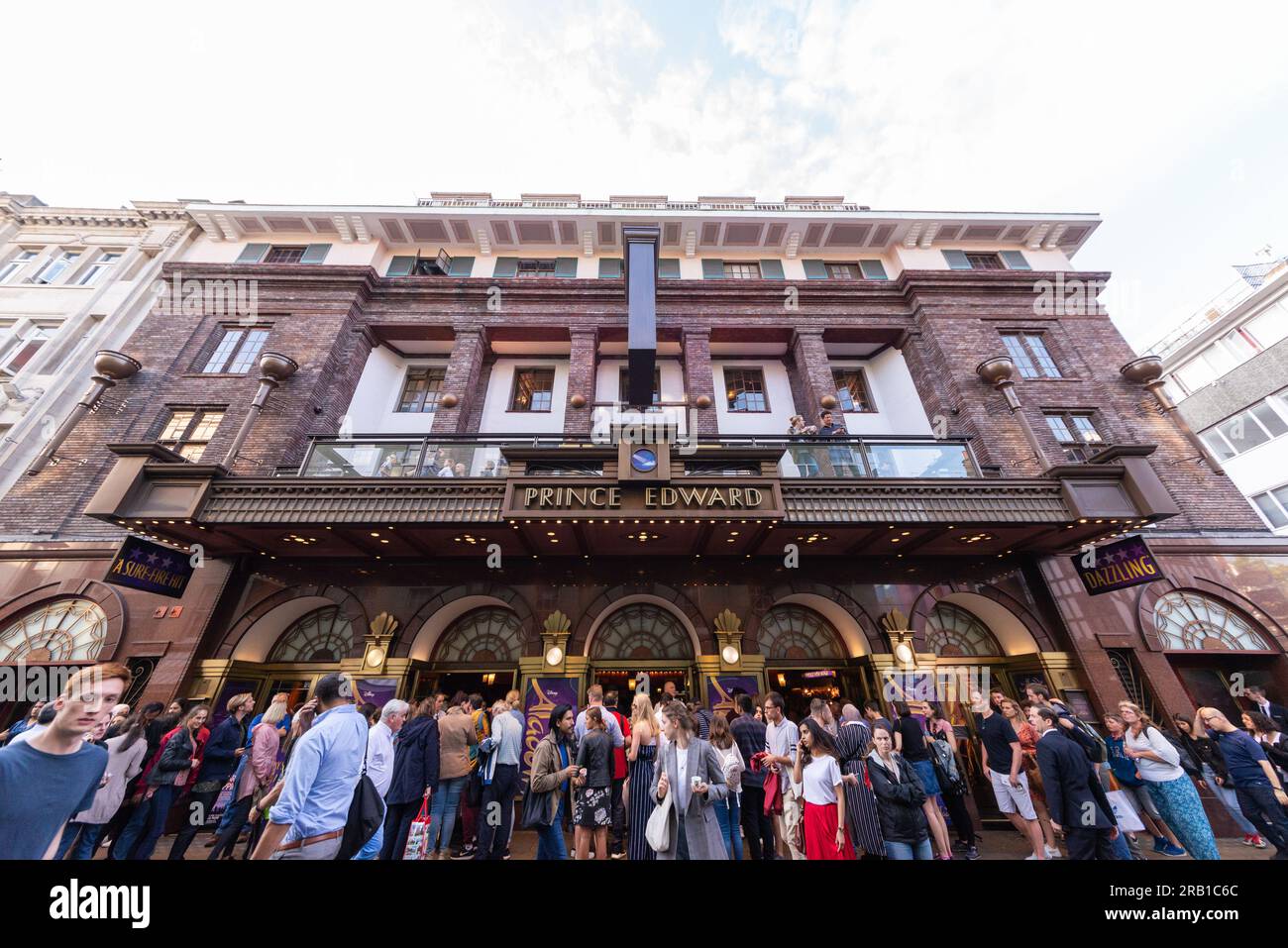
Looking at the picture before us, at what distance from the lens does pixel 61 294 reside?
16.3 meters

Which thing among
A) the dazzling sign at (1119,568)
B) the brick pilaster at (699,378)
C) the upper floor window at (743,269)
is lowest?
the dazzling sign at (1119,568)

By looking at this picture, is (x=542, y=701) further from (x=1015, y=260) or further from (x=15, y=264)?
(x=15, y=264)

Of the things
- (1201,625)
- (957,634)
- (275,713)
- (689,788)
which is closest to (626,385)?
(957,634)

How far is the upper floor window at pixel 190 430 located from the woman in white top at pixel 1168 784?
20901mm

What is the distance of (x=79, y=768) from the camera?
10.3ft

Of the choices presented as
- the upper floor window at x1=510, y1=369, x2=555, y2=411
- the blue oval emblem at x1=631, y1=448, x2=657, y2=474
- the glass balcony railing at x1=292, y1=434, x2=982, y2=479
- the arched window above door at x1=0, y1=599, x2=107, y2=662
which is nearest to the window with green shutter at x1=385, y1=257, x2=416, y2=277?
the upper floor window at x1=510, y1=369, x2=555, y2=411

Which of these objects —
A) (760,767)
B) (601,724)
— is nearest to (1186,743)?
(760,767)

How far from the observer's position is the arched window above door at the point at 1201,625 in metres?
10.6

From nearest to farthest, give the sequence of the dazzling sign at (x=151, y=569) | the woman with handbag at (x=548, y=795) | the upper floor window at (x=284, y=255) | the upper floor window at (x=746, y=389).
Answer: the woman with handbag at (x=548, y=795) → the dazzling sign at (x=151, y=569) → the upper floor window at (x=746, y=389) → the upper floor window at (x=284, y=255)

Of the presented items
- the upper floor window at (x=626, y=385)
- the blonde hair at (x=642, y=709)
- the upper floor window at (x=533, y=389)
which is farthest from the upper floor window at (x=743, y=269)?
the blonde hair at (x=642, y=709)

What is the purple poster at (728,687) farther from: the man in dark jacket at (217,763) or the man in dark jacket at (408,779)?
the man in dark jacket at (217,763)

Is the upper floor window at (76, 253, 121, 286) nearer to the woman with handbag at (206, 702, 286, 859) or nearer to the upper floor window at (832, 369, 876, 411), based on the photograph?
the woman with handbag at (206, 702, 286, 859)

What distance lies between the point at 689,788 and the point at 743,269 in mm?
17016
